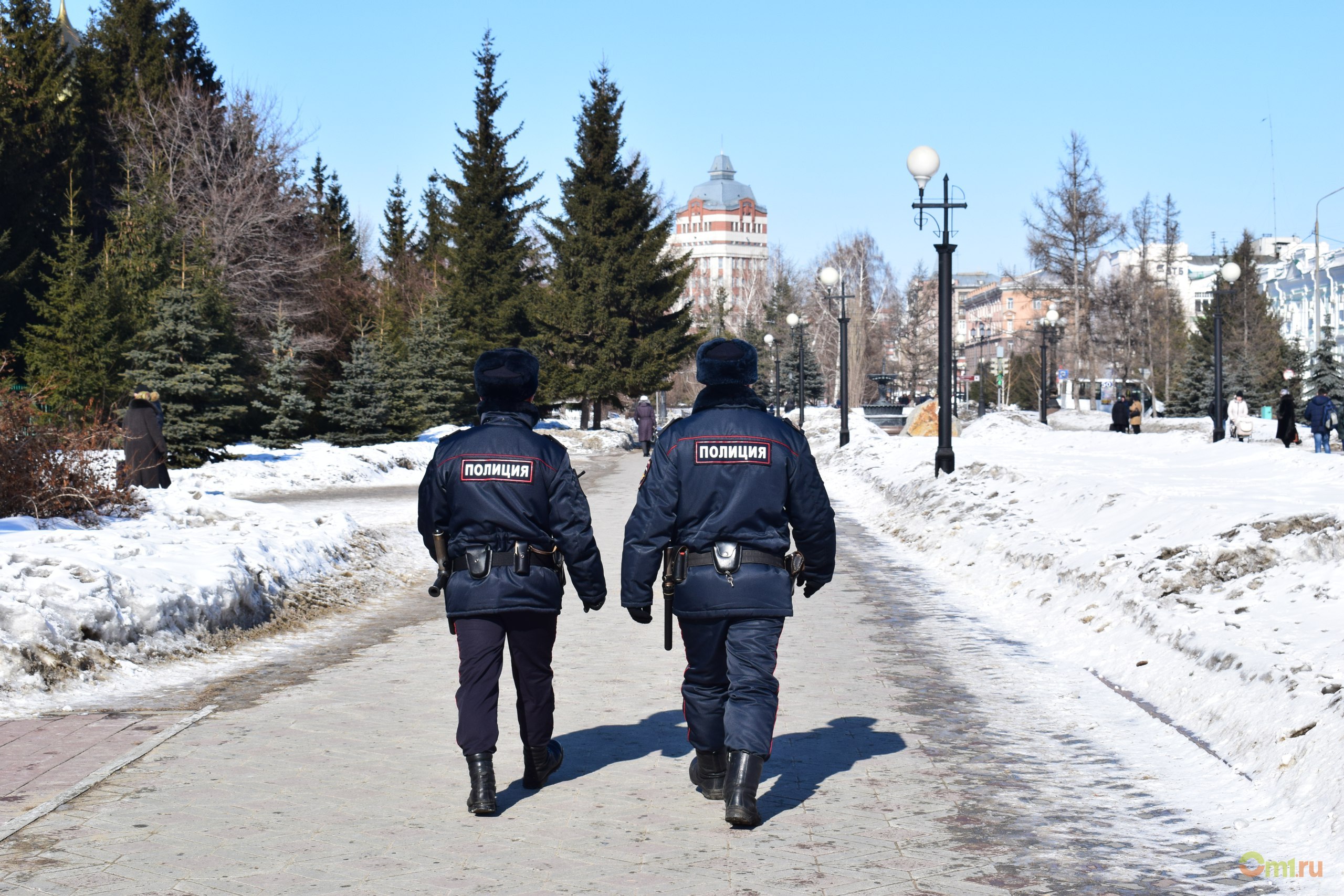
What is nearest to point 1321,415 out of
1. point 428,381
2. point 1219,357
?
point 1219,357

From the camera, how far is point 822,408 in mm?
68000

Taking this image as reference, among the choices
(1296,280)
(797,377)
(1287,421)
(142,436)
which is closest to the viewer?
(142,436)

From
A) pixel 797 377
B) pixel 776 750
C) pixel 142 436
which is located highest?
pixel 797 377

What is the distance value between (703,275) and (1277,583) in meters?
142

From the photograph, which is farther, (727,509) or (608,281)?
(608,281)

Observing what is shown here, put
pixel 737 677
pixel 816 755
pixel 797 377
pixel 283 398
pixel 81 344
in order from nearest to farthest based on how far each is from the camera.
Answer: pixel 737 677 → pixel 816 755 → pixel 81 344 → pixel 283 398 → pixel 797 377

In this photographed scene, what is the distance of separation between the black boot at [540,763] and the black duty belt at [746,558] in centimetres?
109

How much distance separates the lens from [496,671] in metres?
5.38

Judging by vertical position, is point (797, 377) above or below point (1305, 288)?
below

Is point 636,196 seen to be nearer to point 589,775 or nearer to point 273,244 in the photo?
point 273,244

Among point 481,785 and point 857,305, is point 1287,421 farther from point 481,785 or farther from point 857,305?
point 857,305

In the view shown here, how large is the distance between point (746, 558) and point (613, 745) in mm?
1757

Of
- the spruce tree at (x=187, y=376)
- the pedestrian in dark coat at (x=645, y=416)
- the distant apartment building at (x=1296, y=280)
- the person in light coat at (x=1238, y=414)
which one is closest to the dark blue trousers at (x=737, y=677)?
the spruce tree at (x=187, y=376)

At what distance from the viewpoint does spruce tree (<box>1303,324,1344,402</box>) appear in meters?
51.2
